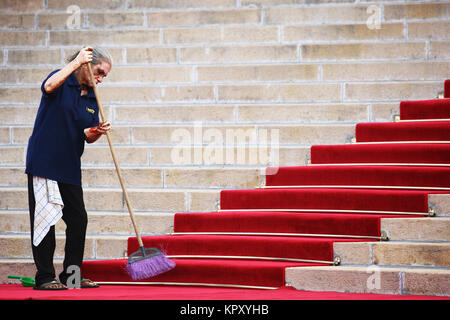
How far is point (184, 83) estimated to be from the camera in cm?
464

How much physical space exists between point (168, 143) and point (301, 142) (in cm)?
92

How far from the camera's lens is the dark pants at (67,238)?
2.80 meters

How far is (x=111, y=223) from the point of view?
12.0ft

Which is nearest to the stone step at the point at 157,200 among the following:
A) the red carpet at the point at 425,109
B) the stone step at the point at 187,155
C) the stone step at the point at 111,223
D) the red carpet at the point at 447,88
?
the stone step at the point at 111,223

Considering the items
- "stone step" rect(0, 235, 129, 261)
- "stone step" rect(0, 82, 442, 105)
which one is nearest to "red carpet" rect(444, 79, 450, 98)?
"stone step" rect(0, 82, 442, 105)

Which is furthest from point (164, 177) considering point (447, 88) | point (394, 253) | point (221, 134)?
point (447, 88)

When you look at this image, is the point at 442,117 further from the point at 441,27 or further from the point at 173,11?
the point at 173,11

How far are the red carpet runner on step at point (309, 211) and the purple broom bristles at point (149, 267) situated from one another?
12 centimetres

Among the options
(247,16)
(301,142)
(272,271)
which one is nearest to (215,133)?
(301,142)

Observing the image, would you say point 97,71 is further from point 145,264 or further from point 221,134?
point 221,134

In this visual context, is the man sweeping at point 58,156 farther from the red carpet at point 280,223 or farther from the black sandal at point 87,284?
the red carpet at point 280,223
